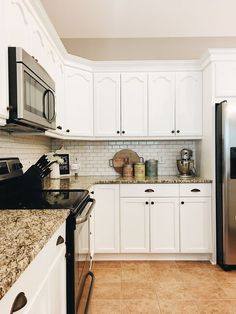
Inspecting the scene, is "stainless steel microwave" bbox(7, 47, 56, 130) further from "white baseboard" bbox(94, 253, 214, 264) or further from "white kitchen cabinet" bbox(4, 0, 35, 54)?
"white baseboard" bbox(94, 253, 214, 264)

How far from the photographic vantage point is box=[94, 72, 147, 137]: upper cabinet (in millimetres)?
3562

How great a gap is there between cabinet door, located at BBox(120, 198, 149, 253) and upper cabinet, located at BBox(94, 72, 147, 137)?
836 millimetres

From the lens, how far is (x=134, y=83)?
3.56 meters

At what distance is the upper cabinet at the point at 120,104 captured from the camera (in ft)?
11.7

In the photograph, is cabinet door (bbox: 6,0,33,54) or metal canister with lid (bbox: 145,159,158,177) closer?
cabinet door (bbox: 6,0,33,54)

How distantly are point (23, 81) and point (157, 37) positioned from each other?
2.68m

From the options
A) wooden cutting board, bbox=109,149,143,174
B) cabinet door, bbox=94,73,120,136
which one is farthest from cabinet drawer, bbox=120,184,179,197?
cabinet door, bbox=94,73,120,136

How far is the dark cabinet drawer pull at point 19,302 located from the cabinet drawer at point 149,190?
239cm

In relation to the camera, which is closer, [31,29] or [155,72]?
[31,29]

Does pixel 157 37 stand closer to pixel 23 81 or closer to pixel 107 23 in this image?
pixel 107 23

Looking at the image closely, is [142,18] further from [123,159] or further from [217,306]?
[217,306]

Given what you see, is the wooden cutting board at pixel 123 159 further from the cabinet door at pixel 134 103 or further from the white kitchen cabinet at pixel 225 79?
the white kitchen cabinet at pixel 225 79

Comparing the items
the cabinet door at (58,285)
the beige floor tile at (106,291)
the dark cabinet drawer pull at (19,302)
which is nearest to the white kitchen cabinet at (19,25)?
the cabinet door at (58,285)

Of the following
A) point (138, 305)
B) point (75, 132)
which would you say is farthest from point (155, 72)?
point (138, 305)
